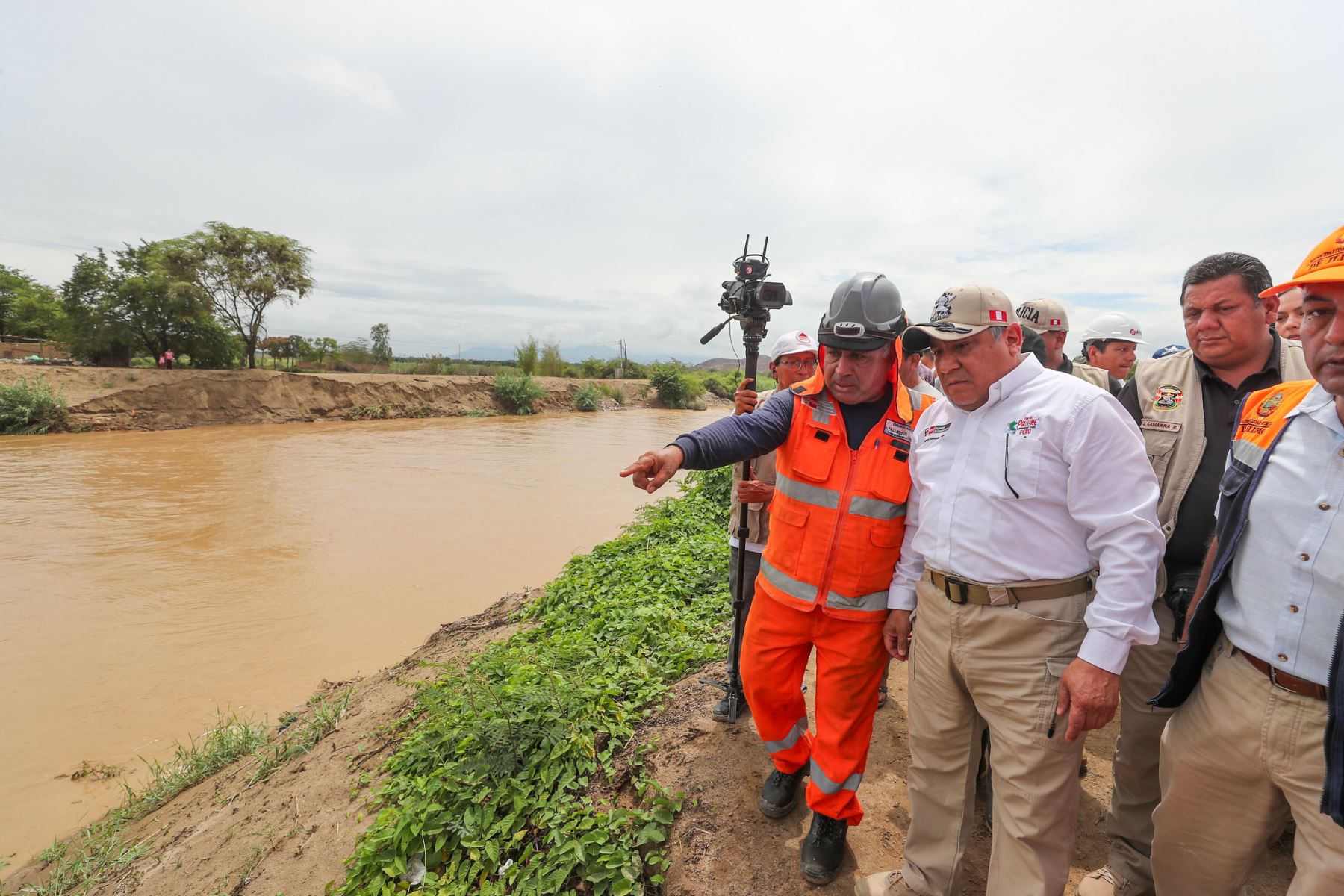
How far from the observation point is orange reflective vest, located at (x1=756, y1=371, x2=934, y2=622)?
2111 mm

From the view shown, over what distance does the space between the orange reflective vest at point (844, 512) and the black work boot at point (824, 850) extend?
2.49ft

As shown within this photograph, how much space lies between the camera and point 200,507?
419 inches

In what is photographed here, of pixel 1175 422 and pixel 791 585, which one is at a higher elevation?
pixel 1175 422

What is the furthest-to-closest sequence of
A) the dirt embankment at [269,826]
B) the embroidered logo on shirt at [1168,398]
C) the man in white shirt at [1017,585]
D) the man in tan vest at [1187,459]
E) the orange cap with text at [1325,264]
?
the dirt embankment at [269,826], the embroidered logo on shirt at [1168,398], the man in tan vest at [1187,459], the man in white shirt at [1017,585], the orange cap with text at [1325,264]

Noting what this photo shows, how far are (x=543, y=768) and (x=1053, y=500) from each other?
232 centimetres

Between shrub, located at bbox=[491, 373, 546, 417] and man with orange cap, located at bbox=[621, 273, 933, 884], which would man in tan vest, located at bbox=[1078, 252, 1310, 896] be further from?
shrub, located at bbox=[491, 373, 546, 417]

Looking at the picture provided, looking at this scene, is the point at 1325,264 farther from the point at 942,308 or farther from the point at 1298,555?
the point at 942,308

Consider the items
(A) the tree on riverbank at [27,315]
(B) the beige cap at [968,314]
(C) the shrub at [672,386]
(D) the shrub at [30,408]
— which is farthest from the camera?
(C) the shrub at [672,386]

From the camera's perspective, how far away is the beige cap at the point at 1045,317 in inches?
145

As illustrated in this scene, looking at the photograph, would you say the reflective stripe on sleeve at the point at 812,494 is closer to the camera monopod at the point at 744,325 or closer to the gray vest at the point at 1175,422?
the camera monopod at the point at 744,325

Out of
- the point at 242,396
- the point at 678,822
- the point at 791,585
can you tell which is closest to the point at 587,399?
the point at 242,396

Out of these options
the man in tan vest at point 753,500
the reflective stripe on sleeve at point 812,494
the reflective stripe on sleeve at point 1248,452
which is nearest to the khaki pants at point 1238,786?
the reflective stripe on sleeve at point 1248,452

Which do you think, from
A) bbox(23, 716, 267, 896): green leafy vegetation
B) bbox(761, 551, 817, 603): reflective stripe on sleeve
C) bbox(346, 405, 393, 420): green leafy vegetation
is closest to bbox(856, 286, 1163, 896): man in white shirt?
bbox(761, 551, 817, 603): reflective stripe on sleeve

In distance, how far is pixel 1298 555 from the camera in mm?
1363
